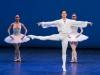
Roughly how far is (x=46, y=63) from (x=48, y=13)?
3867 millimetres

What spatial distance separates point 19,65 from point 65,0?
4602 millimetres

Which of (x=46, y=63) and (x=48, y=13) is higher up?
(x=48, y=13)

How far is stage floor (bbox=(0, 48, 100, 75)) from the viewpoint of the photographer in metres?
8.48

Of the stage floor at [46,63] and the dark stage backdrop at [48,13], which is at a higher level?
the dark stage backdrop at [48,13]

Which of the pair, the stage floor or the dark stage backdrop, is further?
the dark stage backdrop

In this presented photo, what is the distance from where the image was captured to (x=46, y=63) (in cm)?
1002

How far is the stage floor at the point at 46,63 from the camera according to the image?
8.48m

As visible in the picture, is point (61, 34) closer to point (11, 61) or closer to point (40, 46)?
point (11, 61)

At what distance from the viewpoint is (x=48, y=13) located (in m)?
13.5

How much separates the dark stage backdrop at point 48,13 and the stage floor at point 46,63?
2.24 ft

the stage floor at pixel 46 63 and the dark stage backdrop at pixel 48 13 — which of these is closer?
the stage floor at pixel 46 63

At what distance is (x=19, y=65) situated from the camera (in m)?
9.60

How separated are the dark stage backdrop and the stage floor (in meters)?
0.68

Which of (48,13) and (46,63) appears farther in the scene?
(48,13)
